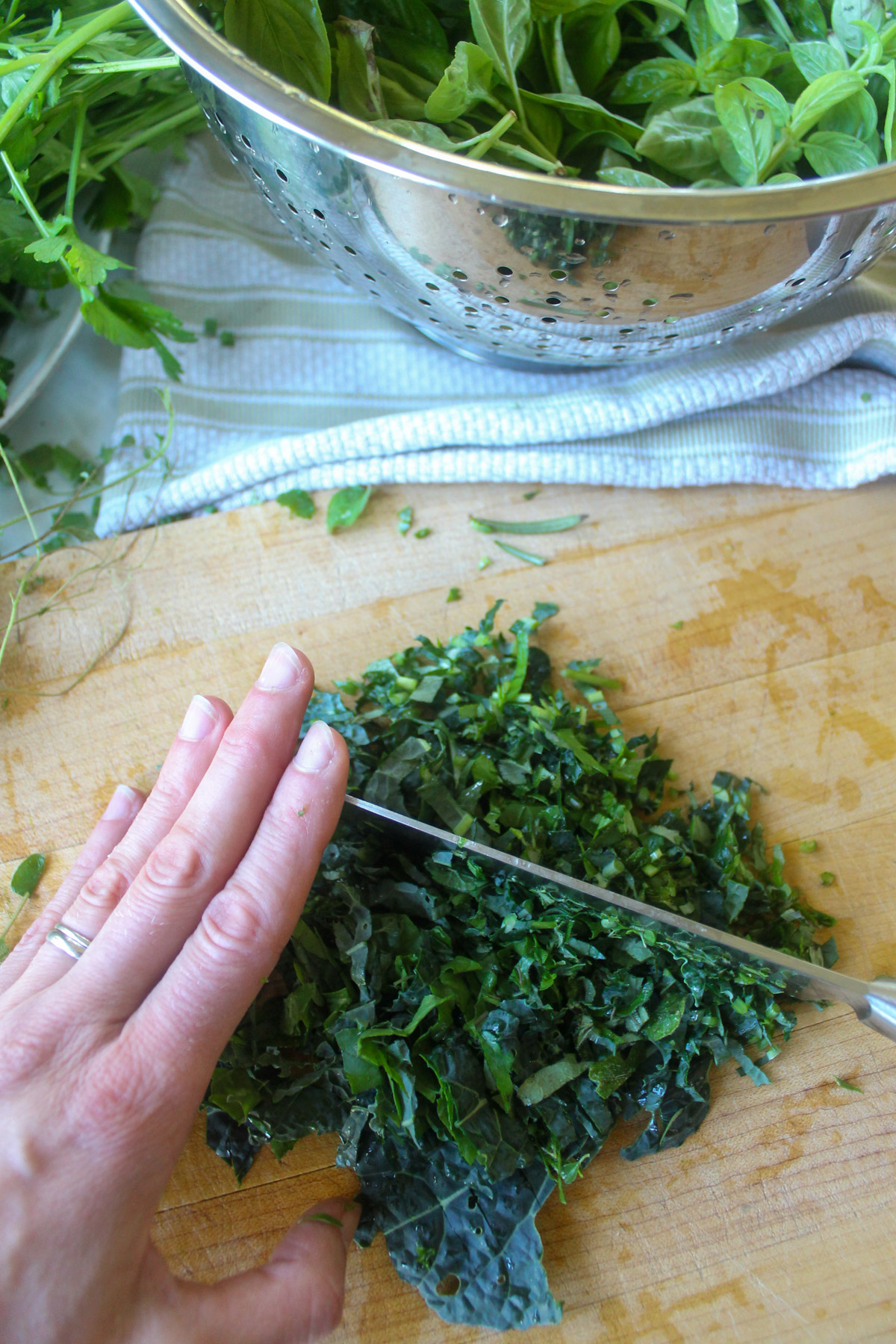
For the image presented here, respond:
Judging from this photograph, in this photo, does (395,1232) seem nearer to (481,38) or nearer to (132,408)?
(132,408)

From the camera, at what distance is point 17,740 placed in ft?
5.05

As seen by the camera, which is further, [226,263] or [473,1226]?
[226,263]

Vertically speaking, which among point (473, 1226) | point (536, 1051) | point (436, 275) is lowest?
point (473, 1226)

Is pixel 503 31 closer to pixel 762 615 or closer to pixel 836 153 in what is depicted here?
pixel 836 153

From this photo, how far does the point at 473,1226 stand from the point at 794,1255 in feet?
1.48

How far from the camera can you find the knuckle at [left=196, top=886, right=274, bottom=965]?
1.13 meters

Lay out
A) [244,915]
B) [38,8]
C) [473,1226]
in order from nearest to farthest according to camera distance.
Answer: [244,915]
[473,1226]
[38,8]

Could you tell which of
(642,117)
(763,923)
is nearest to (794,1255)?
(763,923)

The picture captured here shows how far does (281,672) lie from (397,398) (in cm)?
77

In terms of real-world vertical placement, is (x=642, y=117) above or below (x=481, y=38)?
below

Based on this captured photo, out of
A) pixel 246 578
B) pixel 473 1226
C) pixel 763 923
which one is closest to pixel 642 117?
pixel 246 578

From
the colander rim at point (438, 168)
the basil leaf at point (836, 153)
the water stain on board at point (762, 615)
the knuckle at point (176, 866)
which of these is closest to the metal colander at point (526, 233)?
the colander rim at point (438, 168)

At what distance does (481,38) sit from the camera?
4.17 feet

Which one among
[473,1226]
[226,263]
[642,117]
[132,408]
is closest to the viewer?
[473,1226]
